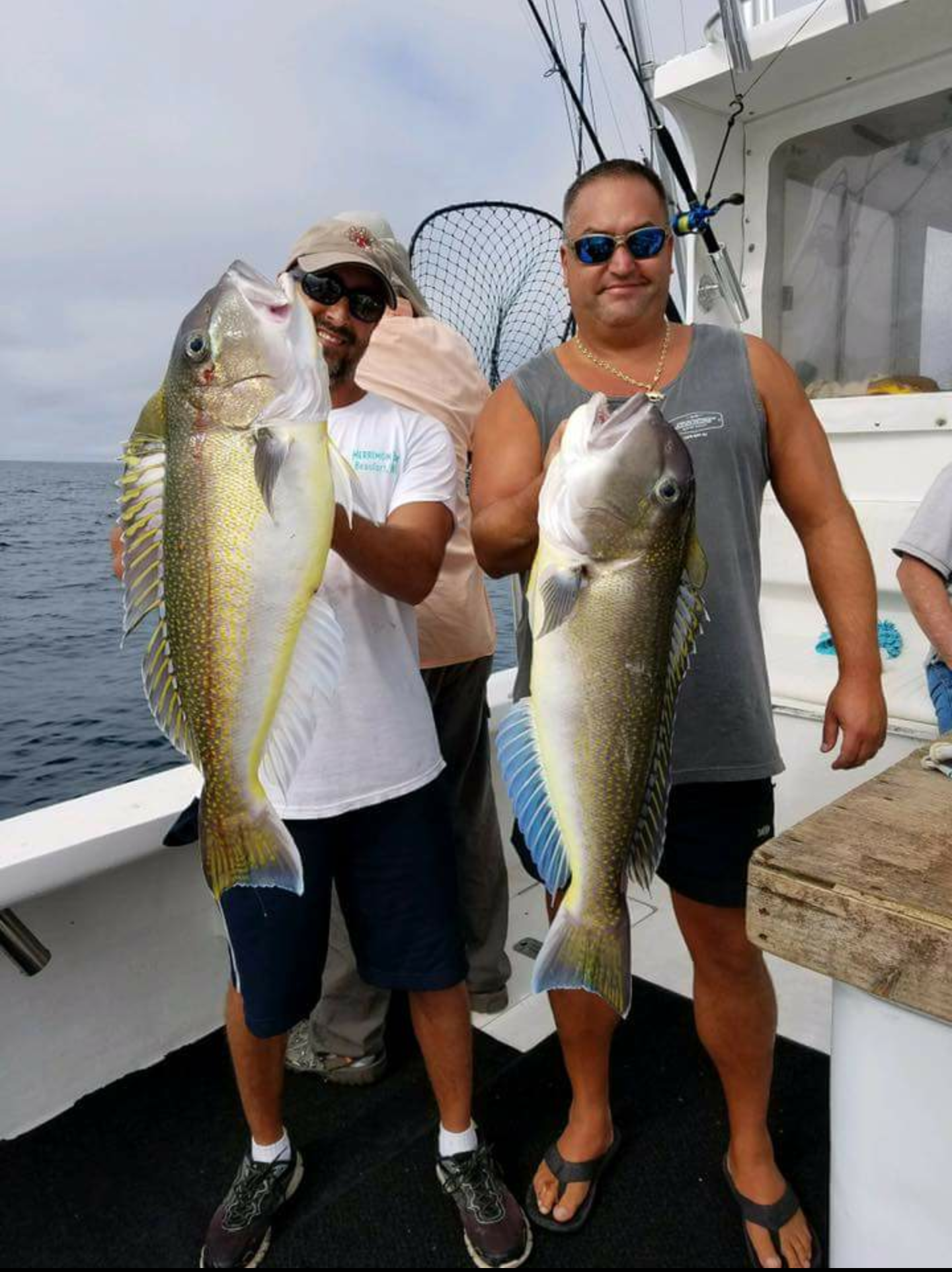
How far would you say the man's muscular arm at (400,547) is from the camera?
1.65 m

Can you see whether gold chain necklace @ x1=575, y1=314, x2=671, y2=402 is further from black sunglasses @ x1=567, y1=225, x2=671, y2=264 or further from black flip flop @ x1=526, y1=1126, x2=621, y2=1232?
black flip flop @ x1=526, y1=1126, x2=621, y2=1232

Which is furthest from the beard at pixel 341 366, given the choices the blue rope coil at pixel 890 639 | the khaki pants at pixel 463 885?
the blue rope coil at pixel 890 639

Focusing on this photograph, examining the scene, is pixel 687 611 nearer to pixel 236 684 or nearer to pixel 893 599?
pixel 236 684

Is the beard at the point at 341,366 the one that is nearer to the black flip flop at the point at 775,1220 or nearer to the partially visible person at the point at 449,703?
the partially visible person at the point at 449,703

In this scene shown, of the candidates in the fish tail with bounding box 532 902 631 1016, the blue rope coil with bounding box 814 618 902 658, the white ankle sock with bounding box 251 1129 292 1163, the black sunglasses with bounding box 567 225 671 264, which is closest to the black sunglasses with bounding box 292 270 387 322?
the black sunglasses with bounding box 567 225 671 264

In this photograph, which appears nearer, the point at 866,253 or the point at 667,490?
the point at 667,490

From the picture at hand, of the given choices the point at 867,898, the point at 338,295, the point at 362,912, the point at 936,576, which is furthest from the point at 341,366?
the point at 936,576

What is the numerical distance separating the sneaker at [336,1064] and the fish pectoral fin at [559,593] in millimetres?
2105

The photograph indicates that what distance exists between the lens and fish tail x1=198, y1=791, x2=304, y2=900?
1564mm

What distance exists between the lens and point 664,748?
5.63 feet

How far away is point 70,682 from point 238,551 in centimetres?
1534

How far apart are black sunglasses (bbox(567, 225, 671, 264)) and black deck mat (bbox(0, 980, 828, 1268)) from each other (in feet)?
7.69

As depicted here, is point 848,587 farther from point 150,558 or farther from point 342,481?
point 150,558

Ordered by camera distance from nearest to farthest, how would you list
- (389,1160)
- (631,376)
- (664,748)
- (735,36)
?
(664,748)
(631,376)
(389,1160)
(735,36)
